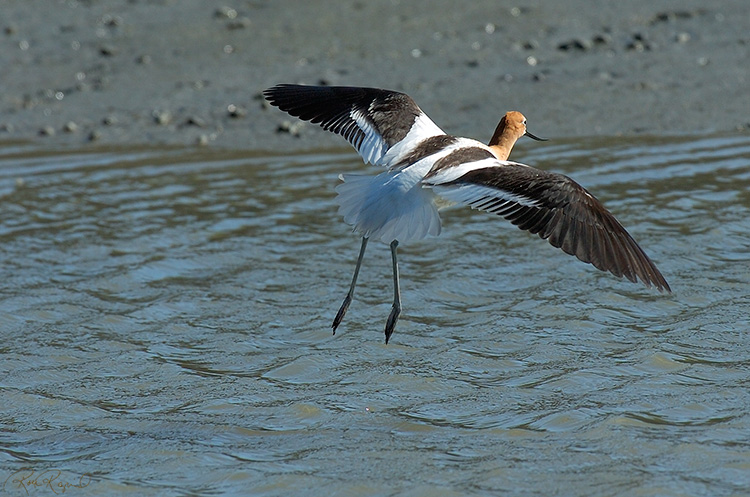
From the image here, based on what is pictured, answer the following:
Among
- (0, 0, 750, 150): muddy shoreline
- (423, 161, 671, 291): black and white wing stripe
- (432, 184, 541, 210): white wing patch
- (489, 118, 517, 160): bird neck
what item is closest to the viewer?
(423, 161, 671, 291): black and white wing stripe

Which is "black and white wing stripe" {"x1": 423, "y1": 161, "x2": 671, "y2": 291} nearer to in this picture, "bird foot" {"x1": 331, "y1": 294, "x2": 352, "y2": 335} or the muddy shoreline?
A: "bird foot" {"x1": 331, "y1": 294, "x2": 352, "y2": 335}

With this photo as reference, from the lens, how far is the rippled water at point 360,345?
415 centimetres

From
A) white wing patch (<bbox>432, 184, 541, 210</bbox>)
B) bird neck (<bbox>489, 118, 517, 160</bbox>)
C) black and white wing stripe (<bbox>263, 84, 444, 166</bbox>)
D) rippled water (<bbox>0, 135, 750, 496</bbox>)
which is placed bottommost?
rippled water (<bbox>0, 135, 750, 496</bbox>)

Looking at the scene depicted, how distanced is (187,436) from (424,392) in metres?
1.09

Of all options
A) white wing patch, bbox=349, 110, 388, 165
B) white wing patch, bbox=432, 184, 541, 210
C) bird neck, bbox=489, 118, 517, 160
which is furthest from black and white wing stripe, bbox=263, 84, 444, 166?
white wing patch, bbox=432, 184, 541, 210

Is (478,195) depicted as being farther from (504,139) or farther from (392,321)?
(504,139)

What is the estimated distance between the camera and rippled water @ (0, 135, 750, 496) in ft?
13.6

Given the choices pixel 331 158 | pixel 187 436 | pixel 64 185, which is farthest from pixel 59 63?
pixel 187 436

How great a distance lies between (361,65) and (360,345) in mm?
5364

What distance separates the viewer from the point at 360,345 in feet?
17.9

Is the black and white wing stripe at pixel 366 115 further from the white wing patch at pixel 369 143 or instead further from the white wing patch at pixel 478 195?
the white wing patch at pixel 478 195

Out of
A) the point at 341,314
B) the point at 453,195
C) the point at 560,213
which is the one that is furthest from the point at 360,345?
the point at 560,213

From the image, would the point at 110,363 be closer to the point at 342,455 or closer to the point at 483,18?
the point at 342,455

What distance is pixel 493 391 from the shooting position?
478 centimetres
